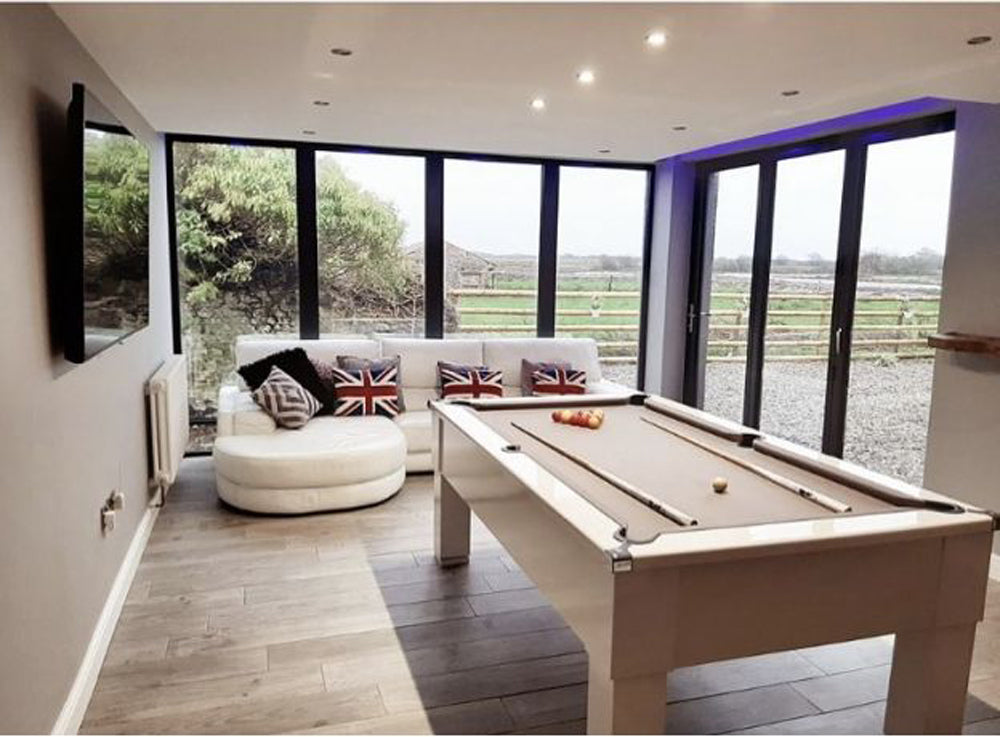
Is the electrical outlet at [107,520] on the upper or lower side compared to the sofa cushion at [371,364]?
lower

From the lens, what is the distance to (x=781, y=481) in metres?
2.41

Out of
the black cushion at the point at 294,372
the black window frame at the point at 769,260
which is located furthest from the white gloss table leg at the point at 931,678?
the black cushion at the point at 294,372

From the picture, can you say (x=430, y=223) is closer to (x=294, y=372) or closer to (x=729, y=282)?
(x=294, y=372)

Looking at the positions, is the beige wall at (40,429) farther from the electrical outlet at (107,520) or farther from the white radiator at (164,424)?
the white radiator at (164,424)

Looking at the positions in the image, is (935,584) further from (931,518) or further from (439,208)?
(439,208)

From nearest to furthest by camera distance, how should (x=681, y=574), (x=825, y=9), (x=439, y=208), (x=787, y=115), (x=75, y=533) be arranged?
1. (x=681, y=574)
2. (x=825, y=9)
3. (x=75, y=533)
4. (x=787, y=115)
5. (x=439, y=208)

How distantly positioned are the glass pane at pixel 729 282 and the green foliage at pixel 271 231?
2443 mm

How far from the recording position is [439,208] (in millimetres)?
5855

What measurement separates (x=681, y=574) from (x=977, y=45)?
89.2 inches

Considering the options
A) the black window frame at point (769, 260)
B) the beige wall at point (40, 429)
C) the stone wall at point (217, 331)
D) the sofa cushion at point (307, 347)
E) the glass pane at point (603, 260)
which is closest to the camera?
the beige wall at point (40, 429)

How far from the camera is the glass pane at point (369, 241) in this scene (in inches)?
222

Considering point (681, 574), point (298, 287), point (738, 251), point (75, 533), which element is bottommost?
point (75, 533)

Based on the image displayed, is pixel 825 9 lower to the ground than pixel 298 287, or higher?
higher

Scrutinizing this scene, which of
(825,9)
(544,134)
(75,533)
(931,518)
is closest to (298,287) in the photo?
(544,134)
